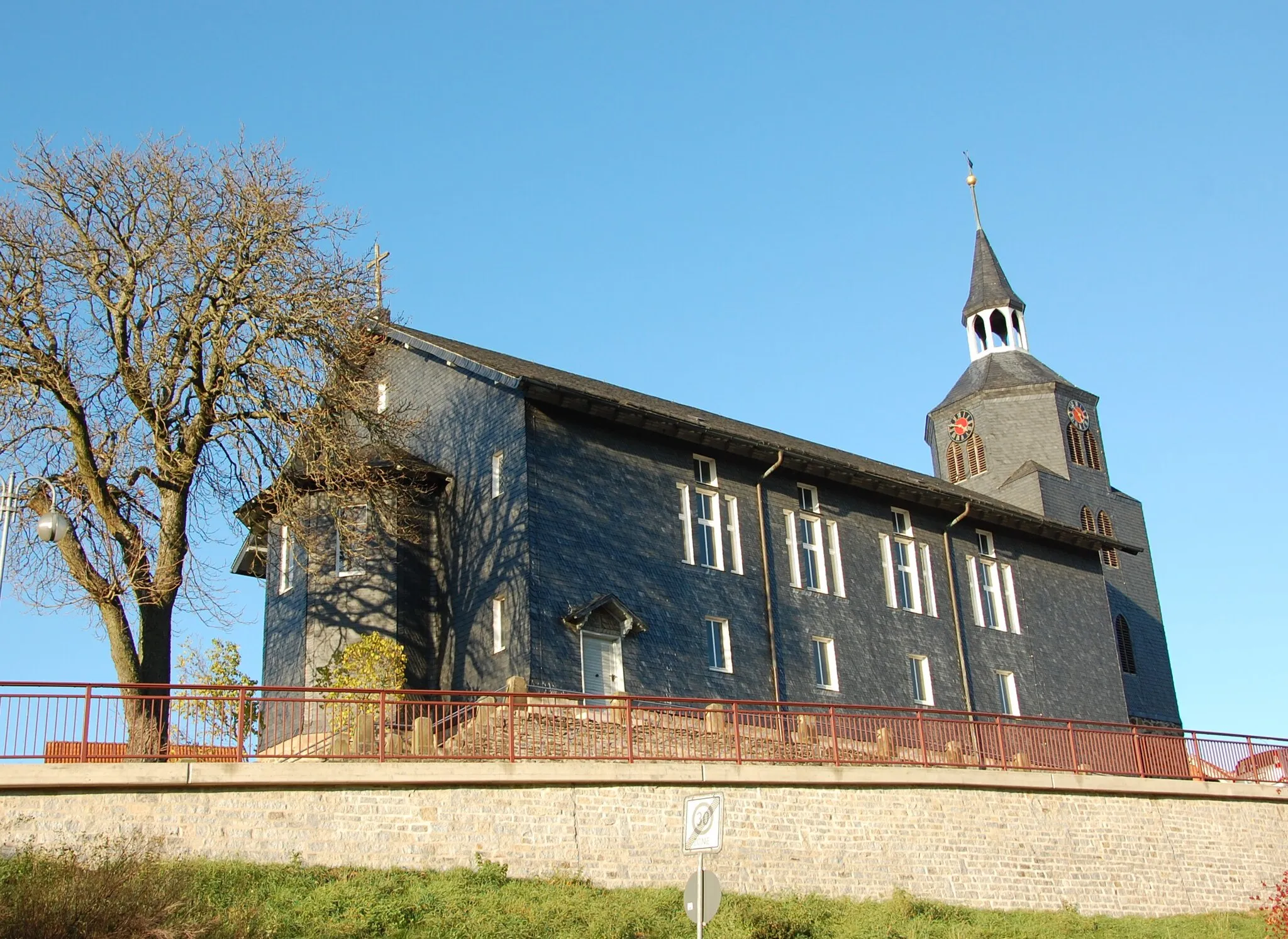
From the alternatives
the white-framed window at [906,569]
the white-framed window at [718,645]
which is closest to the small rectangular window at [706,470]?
the white-framed window at [718,645]

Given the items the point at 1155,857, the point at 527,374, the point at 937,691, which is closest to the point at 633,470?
the point at 527,374

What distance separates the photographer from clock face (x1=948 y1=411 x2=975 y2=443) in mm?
47312

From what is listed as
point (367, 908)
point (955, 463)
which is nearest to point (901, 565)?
point (955, 463)

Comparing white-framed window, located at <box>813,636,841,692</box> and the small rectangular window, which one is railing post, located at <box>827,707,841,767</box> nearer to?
white-framed window, located at <box>813,636,841,692</box>

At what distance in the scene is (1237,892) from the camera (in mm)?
26812

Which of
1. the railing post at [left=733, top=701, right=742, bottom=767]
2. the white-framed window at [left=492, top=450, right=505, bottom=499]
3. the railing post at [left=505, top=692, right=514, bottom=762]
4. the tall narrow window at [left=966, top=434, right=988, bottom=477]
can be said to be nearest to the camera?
the railing post at [left=505, top=692, right=514, bottom=762]

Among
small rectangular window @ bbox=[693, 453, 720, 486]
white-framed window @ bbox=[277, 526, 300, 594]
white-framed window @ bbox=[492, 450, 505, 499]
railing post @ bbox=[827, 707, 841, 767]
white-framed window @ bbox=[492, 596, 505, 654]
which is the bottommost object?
railing post @ bbox=[827, 707, 841, 767]

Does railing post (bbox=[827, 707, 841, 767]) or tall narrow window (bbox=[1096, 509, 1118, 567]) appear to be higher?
tall narrow window (bbox=[1096, 509, 1118, 567])

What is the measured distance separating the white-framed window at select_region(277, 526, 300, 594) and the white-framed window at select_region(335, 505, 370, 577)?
33.4 inches

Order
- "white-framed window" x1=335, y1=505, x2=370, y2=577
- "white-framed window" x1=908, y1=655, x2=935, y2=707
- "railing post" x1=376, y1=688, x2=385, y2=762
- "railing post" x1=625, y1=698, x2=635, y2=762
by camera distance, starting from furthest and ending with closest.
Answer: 1. "white-framed window" x1=908, y1=655, x2=935, y2=707
2. "white-framed window" x1=335, y1=505, x2=370, y2=577
3. "railing post" x1=625, y1=698, x2=635, y2=762
4. "railing post" x1=376, y1=688, x2=385, y2=762

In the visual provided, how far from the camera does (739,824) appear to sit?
71.5ft

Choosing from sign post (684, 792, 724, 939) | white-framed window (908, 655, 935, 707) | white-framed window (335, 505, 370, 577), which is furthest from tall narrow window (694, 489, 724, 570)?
sign post (684, 792, 724, 939)

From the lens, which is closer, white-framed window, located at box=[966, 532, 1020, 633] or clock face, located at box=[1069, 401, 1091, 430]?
white-framed window, located at box=[966, 532, 1020, 633]

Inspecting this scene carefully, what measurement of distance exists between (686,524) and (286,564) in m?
8.44
